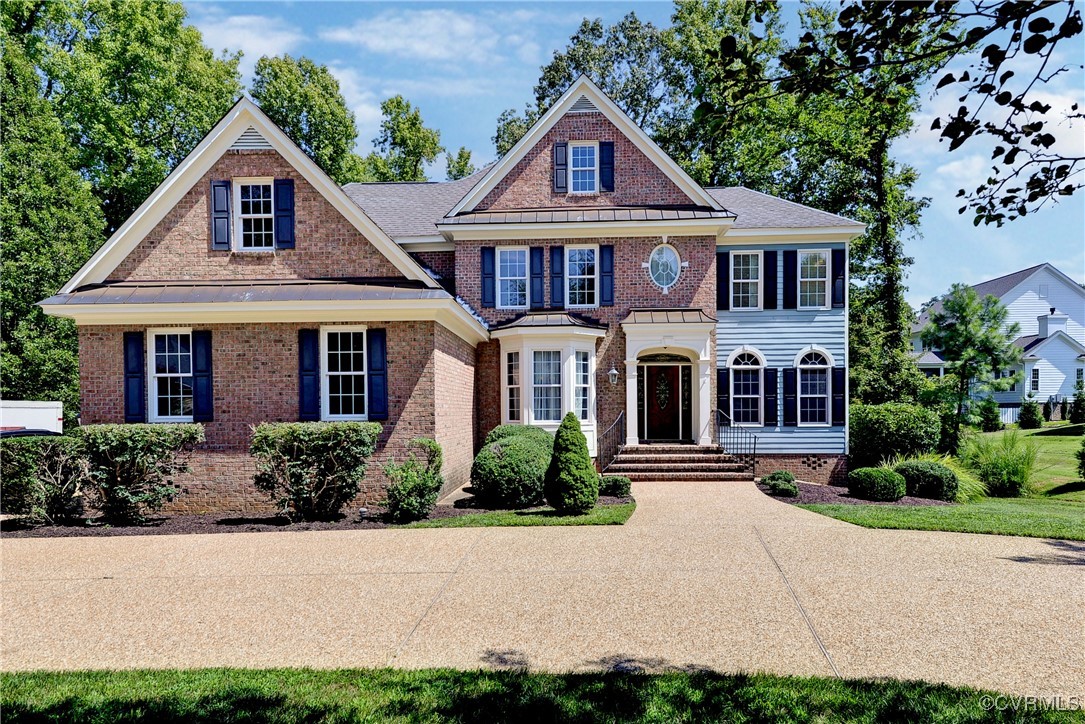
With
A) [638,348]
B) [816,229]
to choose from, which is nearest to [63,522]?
[638,348]

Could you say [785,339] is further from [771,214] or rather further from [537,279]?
[537,279]

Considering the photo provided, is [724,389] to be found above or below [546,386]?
below

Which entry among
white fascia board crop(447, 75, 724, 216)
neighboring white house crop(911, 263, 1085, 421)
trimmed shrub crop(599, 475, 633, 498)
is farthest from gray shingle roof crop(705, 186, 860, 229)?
neighboring white house crop(911, 263, 1085, 421)

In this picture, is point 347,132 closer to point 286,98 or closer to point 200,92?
point 286,98

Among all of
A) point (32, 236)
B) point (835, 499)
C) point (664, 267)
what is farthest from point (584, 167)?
point (32, 236)

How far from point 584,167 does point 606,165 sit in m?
0.62

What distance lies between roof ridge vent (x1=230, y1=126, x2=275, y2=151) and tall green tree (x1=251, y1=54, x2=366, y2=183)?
19.7 metres

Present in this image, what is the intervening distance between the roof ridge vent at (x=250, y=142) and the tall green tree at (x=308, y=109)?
64.5 ft

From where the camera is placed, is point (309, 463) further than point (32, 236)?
No

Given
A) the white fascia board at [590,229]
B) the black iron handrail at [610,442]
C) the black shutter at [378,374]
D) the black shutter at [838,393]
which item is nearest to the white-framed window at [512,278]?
the white fascia board at [590,229]

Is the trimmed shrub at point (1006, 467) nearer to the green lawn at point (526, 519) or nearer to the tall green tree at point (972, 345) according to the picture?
the tall green tree at point (972, 345)

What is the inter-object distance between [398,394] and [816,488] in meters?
9.98

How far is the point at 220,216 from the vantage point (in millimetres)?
12828

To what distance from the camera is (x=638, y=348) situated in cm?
1656
